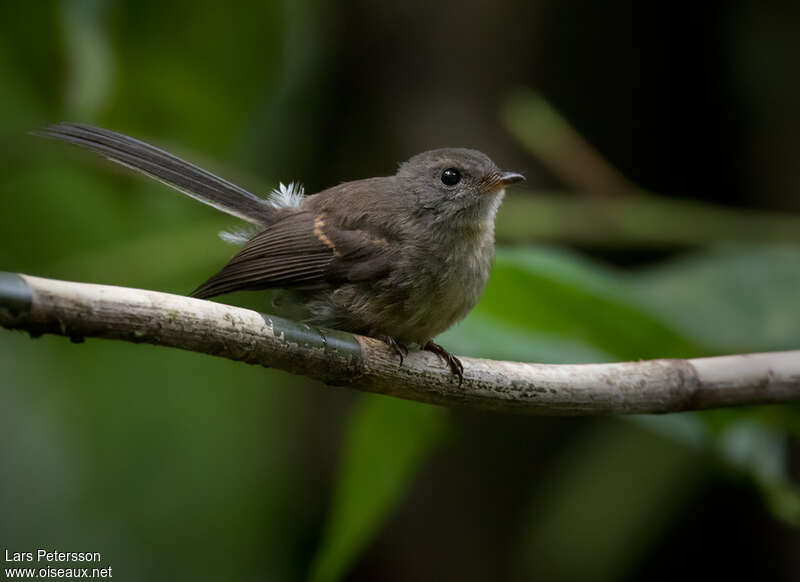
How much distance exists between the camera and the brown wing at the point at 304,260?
283cm

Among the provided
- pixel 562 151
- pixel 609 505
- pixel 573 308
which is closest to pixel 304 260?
pixel 573 308

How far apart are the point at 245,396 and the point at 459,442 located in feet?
4.08

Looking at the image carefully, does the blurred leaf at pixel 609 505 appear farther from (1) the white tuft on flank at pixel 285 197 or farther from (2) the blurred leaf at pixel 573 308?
(1) the white tuft on flank at pixel 285 197

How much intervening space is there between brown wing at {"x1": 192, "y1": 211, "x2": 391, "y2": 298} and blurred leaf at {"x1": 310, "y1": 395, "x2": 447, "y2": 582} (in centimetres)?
50

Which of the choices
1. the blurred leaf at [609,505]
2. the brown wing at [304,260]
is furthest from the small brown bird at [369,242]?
the blurred leaf at [609,505]

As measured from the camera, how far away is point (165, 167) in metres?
2.90

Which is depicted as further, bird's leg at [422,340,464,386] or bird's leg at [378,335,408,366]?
bird's leg at [378,335,408,366]

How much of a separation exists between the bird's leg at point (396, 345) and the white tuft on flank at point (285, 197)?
0.82m

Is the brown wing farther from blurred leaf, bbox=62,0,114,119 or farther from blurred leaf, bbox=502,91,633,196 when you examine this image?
blurred leaf, bbox=502,91,633,196

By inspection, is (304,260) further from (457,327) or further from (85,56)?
(85,56)

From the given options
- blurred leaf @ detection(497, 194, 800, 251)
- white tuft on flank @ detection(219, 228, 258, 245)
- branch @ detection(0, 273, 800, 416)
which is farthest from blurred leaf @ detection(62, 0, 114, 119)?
blurred leaf @ detection(497, 194, 800, 251)

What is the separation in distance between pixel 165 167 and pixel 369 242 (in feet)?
2.35

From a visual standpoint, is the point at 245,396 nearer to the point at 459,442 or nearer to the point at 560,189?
the point at 459,442

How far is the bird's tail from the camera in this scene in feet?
8.84
